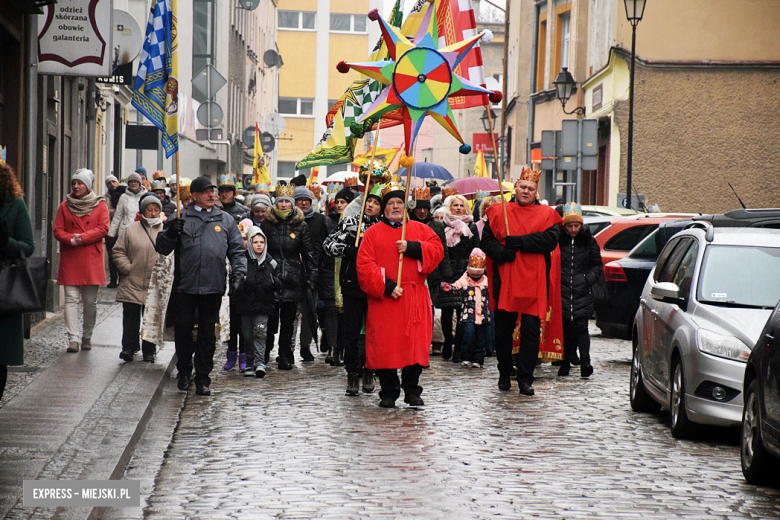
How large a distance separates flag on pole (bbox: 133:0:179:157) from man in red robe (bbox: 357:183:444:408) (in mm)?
2786

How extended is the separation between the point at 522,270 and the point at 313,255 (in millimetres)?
2675

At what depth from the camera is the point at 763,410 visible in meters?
6.71

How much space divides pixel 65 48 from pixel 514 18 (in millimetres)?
36251

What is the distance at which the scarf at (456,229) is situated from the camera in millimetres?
13586

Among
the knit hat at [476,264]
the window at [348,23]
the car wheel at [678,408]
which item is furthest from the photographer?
the window at [348,23]

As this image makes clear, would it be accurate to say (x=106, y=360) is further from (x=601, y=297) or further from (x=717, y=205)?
(x=717, y=205)

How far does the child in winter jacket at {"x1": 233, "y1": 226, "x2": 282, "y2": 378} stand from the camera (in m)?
11.9

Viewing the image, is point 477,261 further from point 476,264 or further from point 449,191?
point 449,191

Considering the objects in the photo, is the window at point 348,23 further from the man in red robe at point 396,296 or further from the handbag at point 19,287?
the handbag at point 19,287

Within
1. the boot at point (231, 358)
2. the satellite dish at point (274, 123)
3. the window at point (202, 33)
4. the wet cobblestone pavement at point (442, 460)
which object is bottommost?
the wet cobblestone pavement at point (442, 460)

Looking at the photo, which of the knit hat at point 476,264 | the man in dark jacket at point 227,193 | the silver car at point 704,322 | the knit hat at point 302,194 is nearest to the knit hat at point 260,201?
the man in dark jacket at point 227,193

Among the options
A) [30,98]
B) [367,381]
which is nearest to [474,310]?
[367,381]

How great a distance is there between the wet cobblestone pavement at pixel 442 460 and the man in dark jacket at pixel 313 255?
1.83m

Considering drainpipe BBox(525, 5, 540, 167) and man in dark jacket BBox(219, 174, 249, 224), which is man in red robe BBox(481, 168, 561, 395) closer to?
man in dark jacket BBox(219, 174, 249, 224)
